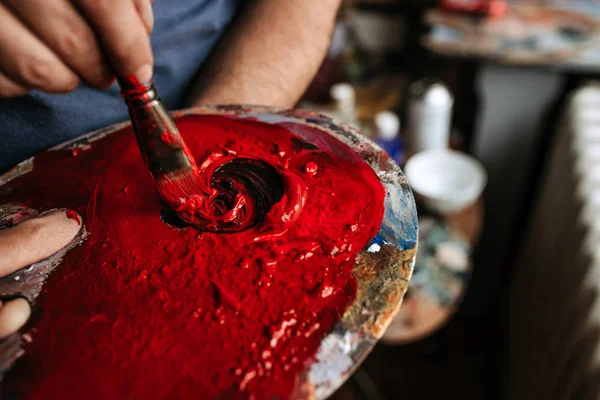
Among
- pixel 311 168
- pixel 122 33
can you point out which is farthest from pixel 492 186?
pixel 122 33

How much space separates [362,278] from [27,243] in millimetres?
481

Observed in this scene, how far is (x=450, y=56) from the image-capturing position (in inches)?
87.7

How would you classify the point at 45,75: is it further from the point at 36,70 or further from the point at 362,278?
the point at 362,278

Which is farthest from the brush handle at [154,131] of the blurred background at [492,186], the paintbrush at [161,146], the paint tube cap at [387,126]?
the paint tube cap at [387,126]

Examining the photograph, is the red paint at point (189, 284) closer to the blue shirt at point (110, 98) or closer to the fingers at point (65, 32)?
the blue shirt at point (110, 98)

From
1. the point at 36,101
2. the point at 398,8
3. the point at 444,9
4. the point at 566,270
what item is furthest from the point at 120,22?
the point at 398,8

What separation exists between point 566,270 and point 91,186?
155 centimetres

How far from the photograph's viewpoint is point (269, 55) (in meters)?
1.17

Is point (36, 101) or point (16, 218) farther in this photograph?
point (36, 101)

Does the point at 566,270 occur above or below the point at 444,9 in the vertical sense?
below

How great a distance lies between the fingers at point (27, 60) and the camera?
558 millimetres

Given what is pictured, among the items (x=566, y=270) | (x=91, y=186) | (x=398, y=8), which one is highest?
(x=91, y=186)

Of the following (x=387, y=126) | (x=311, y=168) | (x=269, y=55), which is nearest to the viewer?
(x=311, y=168)

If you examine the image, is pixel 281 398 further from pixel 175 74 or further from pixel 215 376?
pixel 175 74
